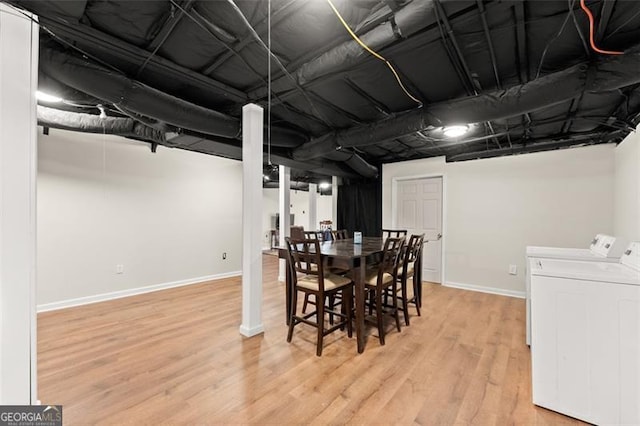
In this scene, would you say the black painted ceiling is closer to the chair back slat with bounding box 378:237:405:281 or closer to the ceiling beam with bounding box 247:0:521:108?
the ceiling beam with bounding box 247:0:521:108

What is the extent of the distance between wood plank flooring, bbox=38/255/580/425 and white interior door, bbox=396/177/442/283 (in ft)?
5.67

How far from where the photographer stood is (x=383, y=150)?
5020 millimetres

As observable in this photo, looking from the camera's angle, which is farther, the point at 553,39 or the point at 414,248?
the point at 414,248

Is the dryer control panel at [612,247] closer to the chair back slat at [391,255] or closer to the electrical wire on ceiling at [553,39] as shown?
the electrical wire on ceiling at [553,39]

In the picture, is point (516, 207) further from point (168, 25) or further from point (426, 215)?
point (168, 25)

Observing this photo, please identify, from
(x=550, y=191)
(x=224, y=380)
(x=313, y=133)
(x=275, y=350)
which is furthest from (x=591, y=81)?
(x=224, y=380)

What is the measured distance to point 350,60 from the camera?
6.57 ft

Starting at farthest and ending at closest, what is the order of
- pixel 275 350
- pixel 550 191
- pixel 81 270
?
pixel 550 191 < pixel 81 270 < pixel 275 350

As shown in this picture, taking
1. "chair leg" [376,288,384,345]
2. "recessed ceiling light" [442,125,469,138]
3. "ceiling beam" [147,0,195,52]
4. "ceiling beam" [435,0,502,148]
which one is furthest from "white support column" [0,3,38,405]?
"recessed ceiling light" [442,125,469,138]

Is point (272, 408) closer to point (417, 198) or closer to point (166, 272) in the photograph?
point (166, 272)

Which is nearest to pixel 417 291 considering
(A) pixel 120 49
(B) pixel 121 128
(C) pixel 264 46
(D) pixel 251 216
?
(D) pixel 251 216

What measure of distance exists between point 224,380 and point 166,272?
10.1 ft

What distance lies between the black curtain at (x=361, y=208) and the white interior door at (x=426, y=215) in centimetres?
57

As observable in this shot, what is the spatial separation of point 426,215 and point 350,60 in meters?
3.80
